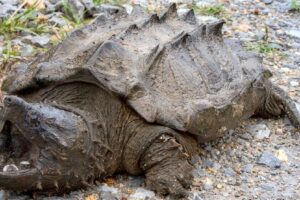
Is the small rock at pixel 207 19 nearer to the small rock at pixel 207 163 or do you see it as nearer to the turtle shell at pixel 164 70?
the turtle shell at pixel 164 70

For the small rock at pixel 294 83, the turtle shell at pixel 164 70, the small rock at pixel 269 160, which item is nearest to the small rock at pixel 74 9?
the turtle shell at pixel 164 70

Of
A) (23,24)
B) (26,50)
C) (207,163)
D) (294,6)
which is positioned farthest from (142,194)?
(294,6)

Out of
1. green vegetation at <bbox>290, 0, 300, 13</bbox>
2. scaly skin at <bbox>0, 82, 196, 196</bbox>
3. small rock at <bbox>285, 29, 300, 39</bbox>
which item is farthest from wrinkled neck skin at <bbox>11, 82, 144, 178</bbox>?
green vegetation at <bbox>290, 0, 300, 13</bbox>

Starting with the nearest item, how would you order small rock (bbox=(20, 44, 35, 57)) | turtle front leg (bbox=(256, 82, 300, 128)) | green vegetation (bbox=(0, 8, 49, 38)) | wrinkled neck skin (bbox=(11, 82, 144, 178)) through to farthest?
1. wrinkled neck skin (bbox=(11, 82, 144, 178))
2. turtle front leg (bbox=(256, 82, 300, 128))
3. small rock (bbox=(20, 44, 35, 57))
4. green vegetation (bbox=(0, 8, 49, 38))

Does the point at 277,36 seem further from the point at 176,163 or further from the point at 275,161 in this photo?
the point at 176,163

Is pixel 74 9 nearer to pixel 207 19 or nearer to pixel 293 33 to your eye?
pixel 207 19

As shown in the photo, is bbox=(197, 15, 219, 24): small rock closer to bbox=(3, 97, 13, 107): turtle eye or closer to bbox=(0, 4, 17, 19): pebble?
bbox=(0, 4, 17, 19): pebble

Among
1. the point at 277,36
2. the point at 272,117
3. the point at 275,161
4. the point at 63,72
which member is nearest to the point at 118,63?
the point at 63,72
